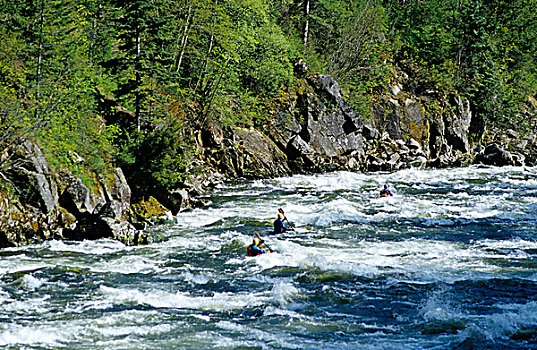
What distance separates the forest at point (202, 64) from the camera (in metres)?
16.7

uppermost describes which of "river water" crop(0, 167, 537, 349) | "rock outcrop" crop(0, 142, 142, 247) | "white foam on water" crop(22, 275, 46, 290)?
"rock outcrop" crop(0, 142, 142, 247)

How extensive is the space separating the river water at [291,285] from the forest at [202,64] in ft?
13.6

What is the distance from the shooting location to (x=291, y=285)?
445 inches

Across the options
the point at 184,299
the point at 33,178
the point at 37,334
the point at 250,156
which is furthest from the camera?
the point at 250,156

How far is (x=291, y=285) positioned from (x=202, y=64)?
20894 millimetres

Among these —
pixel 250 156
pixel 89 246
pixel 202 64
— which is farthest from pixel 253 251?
pixel 202 64

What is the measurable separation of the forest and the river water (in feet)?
13.6

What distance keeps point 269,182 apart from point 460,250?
14416 millimetres

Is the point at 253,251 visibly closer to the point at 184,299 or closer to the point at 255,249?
the point at 255,249

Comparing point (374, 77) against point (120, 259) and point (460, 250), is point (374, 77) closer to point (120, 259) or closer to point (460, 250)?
point (460, 250)

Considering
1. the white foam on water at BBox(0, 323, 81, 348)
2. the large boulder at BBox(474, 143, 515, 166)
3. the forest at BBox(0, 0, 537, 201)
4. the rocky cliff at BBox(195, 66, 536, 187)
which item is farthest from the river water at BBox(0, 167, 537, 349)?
the large boulder at BBox(474, 143, 515, 166)

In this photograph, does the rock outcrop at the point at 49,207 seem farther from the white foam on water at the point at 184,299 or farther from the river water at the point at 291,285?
the white foam on water at the point at 184,299

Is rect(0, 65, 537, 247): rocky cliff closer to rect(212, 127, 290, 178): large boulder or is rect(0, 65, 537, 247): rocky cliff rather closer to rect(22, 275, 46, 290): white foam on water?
rect(212, 127, 290, 178): large boulder

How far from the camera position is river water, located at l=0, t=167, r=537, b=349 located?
330 inches
